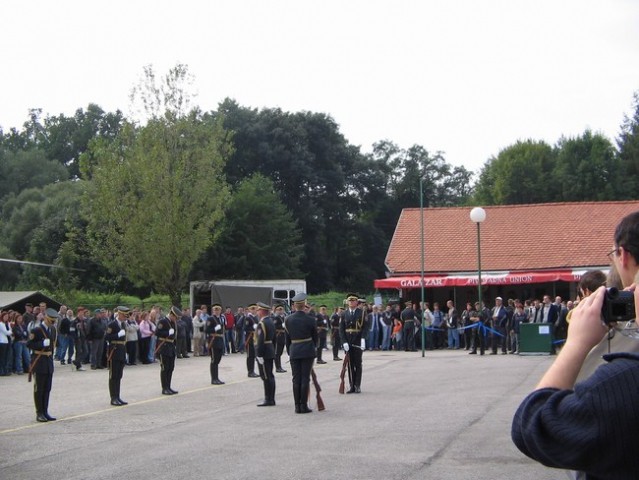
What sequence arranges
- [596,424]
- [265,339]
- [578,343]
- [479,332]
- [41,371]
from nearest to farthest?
1. [596,424]
2. [578,343]
3. [41,371]
4. [265,339]
5. [479,332]

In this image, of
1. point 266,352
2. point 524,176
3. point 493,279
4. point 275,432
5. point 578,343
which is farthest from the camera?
point 524,176

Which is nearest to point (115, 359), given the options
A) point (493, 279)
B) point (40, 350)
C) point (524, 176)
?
point (40, 350)

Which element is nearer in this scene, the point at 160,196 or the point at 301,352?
the point at 301,352

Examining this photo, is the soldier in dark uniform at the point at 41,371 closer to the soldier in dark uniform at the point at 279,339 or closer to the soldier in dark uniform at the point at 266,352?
the soldier in dark uniform at the point at 266,352

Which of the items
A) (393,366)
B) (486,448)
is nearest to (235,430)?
(486,448)

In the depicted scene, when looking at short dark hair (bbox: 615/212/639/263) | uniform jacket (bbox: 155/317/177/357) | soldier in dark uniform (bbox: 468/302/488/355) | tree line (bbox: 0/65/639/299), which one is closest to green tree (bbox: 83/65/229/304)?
tree line (bbox: 0/65/639/299)

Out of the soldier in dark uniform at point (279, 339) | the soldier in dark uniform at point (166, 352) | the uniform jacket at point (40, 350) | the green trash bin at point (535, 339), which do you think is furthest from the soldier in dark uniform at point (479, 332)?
the uniform jacket at point (40, 350)

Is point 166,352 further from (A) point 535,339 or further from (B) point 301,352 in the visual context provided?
(A) point 535,339

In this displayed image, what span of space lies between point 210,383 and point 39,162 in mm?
64105

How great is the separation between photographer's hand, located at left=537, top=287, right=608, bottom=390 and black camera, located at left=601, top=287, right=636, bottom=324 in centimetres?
4

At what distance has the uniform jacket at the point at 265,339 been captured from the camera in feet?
55.1

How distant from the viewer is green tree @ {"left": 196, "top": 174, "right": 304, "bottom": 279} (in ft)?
202

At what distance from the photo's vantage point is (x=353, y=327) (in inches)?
741

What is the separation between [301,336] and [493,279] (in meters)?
23.9
